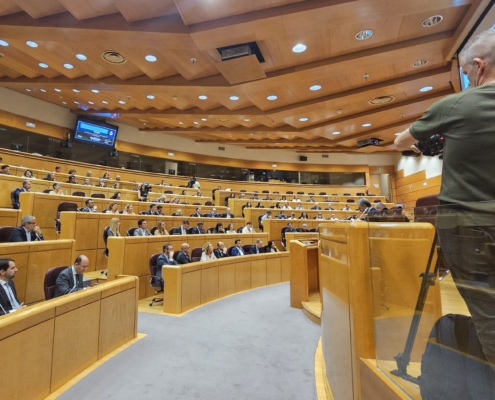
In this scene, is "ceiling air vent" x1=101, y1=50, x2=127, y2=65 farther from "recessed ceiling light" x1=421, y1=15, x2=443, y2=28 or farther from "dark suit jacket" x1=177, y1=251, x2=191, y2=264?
"recessed ceiling light" x1=421, y1=15, x2=443, y2=28

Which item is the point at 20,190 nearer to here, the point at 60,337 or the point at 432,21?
the point at 60,337

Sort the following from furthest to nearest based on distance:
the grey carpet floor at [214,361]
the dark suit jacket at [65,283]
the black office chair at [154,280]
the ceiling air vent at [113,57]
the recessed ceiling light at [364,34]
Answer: the ceiling air vent at [113,57]
the recessed ceiling light at [364,34]
the black office chair at [154,280]
the dark suit jacket at [65,283]
the grey carpet floor at [214,361]

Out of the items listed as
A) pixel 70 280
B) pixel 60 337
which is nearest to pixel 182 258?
pixel 70 280

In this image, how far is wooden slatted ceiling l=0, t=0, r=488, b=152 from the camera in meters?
4.17

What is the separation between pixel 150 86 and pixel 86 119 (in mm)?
5081

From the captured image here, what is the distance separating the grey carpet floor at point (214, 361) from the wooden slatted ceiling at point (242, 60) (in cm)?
394

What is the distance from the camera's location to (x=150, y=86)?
6.74 metres

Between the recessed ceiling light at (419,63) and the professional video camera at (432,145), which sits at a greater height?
the recessed ceiling light at (419,63)

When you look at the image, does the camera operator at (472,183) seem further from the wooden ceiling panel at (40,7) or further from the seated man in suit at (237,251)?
the wooden ceiling panel at (40,7)

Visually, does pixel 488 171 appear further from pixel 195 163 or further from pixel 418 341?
pixel 195 163

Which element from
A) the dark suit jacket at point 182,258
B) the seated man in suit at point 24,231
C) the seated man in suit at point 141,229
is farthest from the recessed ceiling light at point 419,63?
the seated man in suit at point 24,231

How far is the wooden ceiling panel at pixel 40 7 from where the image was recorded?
442 centimetres

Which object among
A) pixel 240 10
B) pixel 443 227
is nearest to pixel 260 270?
pixel 240 10

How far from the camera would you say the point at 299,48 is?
201 inches
